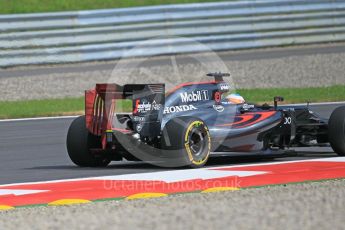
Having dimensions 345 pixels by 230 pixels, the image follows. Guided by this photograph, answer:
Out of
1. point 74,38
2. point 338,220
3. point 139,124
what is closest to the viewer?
point 338,220

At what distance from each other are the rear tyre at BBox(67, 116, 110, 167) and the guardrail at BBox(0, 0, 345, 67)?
996 centimetres


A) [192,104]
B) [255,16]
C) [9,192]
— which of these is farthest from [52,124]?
[255,16]

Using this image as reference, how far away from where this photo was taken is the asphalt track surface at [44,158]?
1106 centimetres

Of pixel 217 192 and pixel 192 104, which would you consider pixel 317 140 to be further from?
pixel 217 192

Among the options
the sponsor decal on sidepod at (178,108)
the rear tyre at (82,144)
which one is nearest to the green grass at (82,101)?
the rear tyre at (82,144)

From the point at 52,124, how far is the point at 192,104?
535 centimetres

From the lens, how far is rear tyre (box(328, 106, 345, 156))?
38.1 ft

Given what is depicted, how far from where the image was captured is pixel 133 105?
1111 centimetres

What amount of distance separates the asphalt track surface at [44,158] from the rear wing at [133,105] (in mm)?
546

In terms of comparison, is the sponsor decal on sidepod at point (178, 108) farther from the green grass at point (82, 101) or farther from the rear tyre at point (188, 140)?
the green grass at point (82, 101)

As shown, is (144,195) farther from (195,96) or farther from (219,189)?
(195,96)

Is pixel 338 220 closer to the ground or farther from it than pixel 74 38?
closer to the ground

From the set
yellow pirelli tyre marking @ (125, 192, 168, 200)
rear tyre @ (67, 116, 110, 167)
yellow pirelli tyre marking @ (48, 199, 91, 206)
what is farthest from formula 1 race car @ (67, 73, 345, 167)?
yellow pirelli tyre marking @ (48, 199, 91, 206)

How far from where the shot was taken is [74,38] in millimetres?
21578
